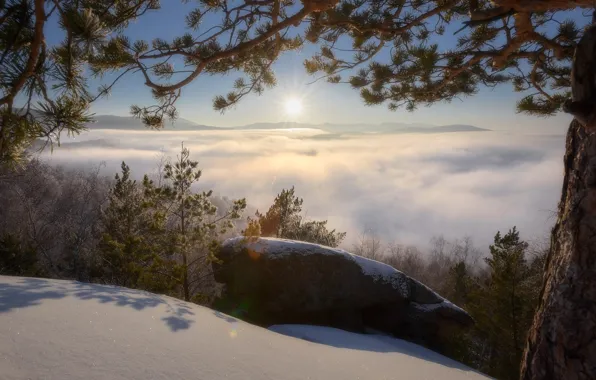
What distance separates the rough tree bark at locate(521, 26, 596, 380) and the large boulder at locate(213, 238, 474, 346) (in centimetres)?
613

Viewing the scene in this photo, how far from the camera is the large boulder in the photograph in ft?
27.1

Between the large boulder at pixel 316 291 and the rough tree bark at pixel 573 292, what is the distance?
6127mm

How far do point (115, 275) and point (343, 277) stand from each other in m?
7.36

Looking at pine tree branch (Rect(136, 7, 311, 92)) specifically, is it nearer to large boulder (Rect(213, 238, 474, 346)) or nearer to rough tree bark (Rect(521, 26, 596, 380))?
rough tree bark (Rect(521, 26, 596, 380))

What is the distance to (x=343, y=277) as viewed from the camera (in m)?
8.58

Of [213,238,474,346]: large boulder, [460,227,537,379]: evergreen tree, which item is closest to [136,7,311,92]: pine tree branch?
[213,238,474,346]: large boulder

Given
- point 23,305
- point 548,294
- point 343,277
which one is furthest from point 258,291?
point 548,294

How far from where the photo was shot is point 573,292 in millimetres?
2107

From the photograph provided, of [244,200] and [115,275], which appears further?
[115,275]

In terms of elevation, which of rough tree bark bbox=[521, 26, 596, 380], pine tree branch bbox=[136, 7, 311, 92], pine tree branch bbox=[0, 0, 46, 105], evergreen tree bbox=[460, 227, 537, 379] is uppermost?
pine tree branch bbox=[136, 7, 311, 92]

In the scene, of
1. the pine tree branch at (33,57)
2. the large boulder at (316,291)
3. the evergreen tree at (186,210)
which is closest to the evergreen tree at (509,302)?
the large boulder at (316,291)

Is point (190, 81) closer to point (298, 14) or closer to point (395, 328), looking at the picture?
point (298, 14)

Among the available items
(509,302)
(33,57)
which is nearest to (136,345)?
(33,57)

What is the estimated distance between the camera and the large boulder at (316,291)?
326 inches
